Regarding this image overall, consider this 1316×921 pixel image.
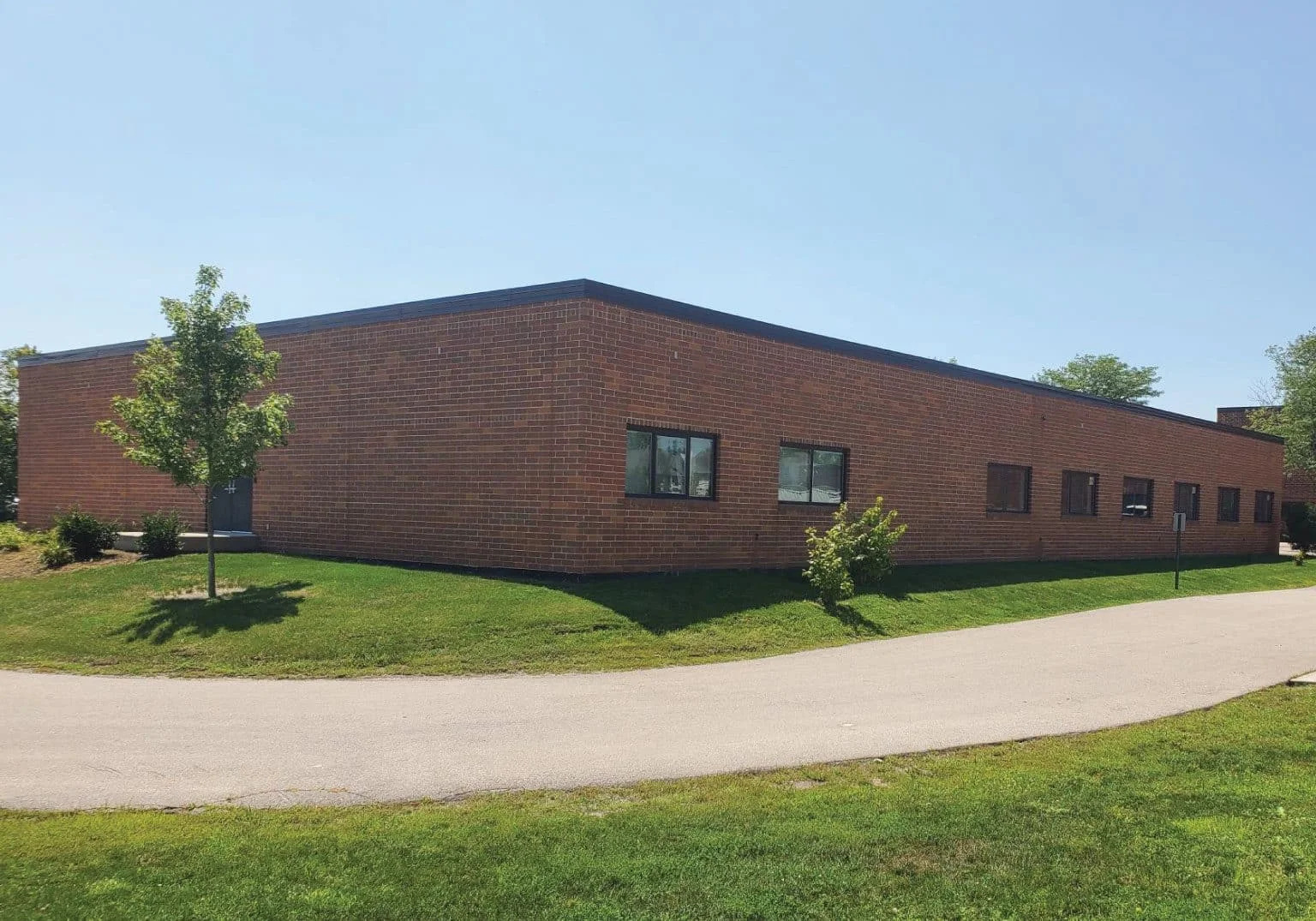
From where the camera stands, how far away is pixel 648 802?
245 inches

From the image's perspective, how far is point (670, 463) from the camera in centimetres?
1667

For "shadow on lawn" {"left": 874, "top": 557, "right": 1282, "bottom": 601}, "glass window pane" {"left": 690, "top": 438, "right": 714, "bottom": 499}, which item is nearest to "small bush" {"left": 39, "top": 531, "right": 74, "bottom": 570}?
"glass window pane" {"left": 690, "top": 438, "right": 714, "bottom": 499}

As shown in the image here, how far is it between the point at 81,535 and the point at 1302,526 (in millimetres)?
44179

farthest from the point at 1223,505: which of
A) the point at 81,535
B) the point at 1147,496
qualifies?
the point at 81,535

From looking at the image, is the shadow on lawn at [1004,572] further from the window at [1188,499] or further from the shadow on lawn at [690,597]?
the window at [1188,499]

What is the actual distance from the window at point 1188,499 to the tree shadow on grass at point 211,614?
93.7 feet

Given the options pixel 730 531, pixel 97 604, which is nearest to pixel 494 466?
pixel 730 531

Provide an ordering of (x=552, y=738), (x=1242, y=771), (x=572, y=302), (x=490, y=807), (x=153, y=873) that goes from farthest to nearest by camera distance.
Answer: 1. (x=572, y=302)
2. (x=552, y=738)
3. (x=1242, y=771)
4. (x=490, y=807)
5. (x=153, y=873)

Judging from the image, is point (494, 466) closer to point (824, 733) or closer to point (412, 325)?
point (412, 325)

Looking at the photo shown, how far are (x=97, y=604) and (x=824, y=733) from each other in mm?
11682

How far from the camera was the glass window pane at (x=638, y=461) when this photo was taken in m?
16.1

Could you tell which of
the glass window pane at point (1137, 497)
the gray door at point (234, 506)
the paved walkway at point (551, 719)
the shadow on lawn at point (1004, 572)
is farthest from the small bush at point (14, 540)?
the glass window pane at point (1137, 497)

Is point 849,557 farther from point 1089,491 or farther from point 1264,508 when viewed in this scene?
point 1264,508

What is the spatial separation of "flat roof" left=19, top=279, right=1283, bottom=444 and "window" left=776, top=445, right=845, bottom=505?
2174 mm
